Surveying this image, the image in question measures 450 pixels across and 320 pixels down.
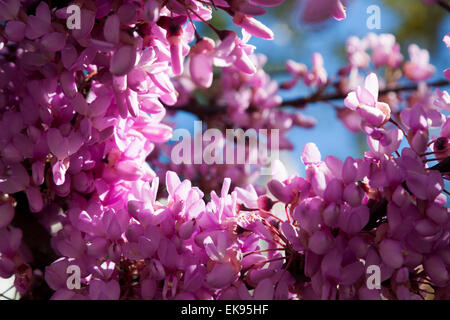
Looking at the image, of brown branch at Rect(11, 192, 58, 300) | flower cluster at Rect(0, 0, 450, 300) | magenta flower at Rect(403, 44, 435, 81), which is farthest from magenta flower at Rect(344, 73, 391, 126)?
magenta flower at Rect(403, 44, 435, 81)

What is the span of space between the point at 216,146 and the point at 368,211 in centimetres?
78

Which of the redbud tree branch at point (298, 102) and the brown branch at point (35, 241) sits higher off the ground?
the brown branch at point (35, 241)

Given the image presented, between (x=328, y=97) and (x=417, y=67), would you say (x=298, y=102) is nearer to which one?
(x=328, y=97)

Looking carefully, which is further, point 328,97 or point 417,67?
point 417,67

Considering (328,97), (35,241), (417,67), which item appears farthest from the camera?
(417,67)

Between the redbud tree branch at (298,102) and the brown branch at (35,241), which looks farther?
the redbud tree branch at (298,102)

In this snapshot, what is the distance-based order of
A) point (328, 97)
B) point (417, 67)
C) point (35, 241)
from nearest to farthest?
point (35, 241)
point (328, 97)
point (417, 67)

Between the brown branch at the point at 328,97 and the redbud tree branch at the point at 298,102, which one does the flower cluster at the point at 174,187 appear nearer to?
the redbud tree branch at the point at 298,102

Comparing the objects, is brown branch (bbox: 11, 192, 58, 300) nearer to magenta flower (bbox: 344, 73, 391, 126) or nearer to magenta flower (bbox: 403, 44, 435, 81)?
magenta flower (bbox: 344, 73, 391, 126)

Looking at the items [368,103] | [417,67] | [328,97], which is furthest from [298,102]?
[368,103]

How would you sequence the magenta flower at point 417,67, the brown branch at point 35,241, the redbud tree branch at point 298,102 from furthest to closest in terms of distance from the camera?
the magenta flower at point 417,67, the redbud tree branch at point 298,102, the brown branch at point 35,241

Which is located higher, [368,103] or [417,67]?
[368,103]

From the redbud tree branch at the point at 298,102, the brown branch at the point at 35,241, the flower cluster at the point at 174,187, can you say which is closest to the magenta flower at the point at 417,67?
the redbud tree branch at the point at 298,102

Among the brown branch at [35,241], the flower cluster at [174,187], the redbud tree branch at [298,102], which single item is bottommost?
the redbud tree branch at [298,102]
